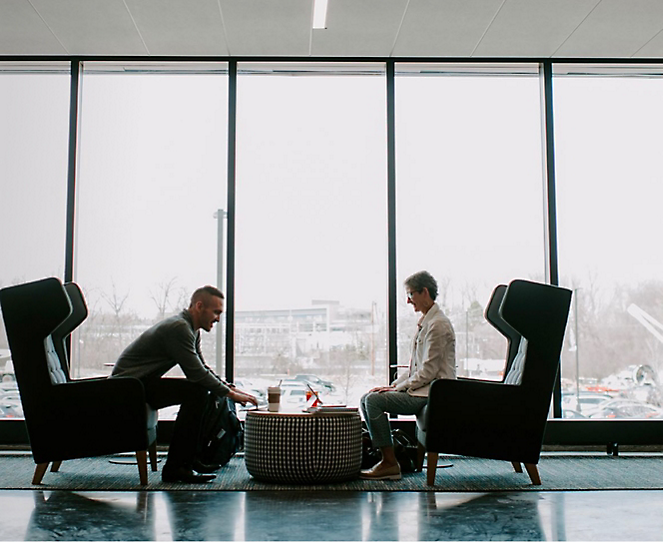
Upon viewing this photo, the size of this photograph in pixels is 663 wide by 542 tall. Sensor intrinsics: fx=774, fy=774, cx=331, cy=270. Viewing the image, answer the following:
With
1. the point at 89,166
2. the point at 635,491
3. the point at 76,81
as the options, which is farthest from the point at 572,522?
the point at 76,81

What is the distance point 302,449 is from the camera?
422cm

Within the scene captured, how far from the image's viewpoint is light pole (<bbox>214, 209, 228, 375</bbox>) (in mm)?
5754

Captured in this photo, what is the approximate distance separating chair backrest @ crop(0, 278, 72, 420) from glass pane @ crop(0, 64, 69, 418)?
1.69 meters

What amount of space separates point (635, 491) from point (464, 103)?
3193 mm

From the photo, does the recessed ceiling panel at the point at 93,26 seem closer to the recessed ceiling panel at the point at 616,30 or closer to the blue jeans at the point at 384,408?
the blue jeans at the point at 384,408

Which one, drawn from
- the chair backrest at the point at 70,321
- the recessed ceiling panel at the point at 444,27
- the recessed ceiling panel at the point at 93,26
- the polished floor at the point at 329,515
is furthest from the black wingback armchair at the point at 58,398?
the recessed ceiling panel at the point at 444,27

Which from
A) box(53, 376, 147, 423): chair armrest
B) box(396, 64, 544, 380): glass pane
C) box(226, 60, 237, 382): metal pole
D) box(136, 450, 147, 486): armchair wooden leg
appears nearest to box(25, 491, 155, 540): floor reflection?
box(136, 450, 147, 486): armchair wooden leg

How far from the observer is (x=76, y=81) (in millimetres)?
5891

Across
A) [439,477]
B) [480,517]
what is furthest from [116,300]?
[480,517]

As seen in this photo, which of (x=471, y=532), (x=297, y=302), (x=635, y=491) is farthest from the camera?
(x=297, y=302)

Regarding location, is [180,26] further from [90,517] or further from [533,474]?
[533,474]

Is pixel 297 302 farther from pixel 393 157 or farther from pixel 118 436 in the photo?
pixel 118 436

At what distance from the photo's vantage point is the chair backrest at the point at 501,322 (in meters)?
4.77

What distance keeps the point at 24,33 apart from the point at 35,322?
7.94 ft
